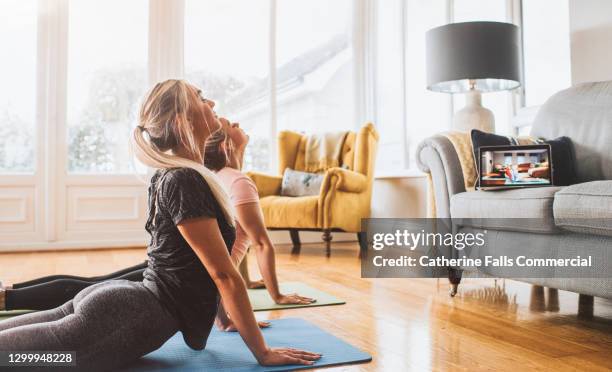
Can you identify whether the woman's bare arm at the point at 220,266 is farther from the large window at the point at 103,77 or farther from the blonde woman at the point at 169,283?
the large window at the point at 103,77

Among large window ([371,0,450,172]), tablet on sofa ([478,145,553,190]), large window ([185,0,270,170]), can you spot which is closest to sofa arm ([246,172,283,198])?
large window ([185,0,270,170])

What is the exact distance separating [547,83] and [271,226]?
218 centimetres

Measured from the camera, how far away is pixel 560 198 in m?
1.79

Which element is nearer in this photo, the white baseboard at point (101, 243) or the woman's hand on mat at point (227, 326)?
the woman's hand on mat at point (227, 326)

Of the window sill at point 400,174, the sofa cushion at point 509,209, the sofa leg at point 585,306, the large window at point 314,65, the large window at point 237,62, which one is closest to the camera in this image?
the sofa cushion at point 509,209

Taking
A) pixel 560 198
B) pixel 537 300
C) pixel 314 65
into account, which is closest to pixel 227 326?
pixel 560 198

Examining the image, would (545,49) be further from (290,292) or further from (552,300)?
(290,292)

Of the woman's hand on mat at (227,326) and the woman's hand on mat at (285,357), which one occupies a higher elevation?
the woman's hand on mat at (285,357)

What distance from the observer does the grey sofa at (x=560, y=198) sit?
170cm

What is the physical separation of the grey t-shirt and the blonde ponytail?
22 mm

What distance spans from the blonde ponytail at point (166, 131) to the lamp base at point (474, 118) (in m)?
2.29

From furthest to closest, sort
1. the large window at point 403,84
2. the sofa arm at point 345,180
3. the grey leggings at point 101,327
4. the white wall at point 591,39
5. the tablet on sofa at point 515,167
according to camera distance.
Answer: the large window at point 403,84
the sofa arm at point 345,180
the white wall at point 591,39
the tablet on sofa at point 515,167
the grey leggings at point 101,327

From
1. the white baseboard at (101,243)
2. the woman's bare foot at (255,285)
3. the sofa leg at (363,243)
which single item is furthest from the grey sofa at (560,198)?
the white baseboard at (101,243)

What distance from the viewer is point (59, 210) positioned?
14.8 feet
